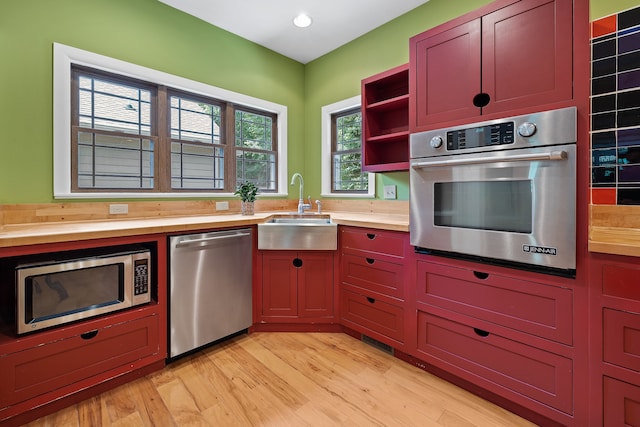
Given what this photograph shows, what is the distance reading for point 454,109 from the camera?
5.83 feet

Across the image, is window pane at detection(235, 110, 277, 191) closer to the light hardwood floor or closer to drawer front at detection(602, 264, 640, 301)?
the light hardwood floor

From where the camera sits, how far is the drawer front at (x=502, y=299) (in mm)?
1411

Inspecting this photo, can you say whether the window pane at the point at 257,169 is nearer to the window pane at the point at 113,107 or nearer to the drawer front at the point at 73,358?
the window pane at the point at 113,107

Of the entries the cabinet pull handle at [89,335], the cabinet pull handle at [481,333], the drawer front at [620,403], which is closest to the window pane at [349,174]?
the cabinet pull handle at [481,333]

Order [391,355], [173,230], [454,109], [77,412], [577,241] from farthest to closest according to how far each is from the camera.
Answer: [391,355]
[173,230]
[454,109]
[77,412]
[577,241]

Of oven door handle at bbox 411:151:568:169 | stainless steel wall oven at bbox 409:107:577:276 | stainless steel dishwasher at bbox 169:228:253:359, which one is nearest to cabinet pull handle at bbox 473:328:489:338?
stainless steel wall oven at bbox 409:107:577:276

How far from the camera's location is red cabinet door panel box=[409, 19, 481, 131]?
170 cm

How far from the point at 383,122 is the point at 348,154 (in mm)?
658

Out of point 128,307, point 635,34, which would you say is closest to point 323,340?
point 128,307

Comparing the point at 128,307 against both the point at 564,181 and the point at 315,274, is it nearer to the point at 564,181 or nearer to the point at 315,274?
the point at 315,274

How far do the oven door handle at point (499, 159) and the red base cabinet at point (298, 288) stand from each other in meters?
1.09

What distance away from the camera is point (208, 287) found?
215 cm

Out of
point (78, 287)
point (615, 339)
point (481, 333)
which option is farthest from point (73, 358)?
point (615, 339)

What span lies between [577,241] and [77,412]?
2.66 m
